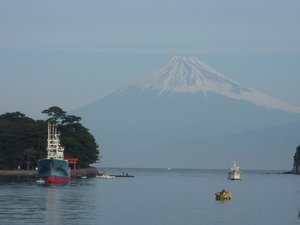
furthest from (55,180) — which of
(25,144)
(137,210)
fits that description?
(137,210)

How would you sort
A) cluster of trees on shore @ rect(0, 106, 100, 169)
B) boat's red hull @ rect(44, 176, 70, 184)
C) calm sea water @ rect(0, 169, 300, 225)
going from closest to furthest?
calm sea water @ rect(0, 169, 300, 225) < boat's red hull @ rect(44, 176, 70, 184) < cluster of trees on shore @ rect(0, 106, 100, 169)

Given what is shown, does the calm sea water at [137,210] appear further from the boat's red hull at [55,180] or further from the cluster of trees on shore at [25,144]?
the cluster of trees on shore at [25,144]

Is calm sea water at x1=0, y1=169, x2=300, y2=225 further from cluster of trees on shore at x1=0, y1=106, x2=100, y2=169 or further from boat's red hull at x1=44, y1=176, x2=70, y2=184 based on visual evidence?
cluster of trees on shore at x1=0, y1=106, x2=100, y2=169

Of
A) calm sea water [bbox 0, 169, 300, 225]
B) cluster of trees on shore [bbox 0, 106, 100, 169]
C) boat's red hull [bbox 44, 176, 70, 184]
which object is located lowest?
calm sea water [bbox 0, 169, 300, 225]

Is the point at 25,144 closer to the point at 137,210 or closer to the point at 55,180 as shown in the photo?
the point at 55,180

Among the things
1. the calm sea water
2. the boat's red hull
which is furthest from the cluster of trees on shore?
the calm sea water

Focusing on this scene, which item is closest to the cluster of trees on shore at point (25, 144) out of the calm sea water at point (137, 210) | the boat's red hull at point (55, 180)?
the boat's red hull at point (55, 180)

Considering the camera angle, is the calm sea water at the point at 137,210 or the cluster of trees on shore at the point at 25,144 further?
the cluster of trees on shore at the point at 25,144

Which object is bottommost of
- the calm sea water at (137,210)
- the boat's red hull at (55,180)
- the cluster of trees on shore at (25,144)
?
the calm sea water at (137,210)

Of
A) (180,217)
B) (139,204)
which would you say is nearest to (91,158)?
(139,204)

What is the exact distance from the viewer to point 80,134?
649 feet

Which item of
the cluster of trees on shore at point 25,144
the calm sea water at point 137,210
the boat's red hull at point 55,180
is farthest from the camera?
the cluster of trees on shore at point 25,144

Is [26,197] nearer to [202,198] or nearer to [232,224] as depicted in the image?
[202,198]

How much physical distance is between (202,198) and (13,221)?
138 ft
